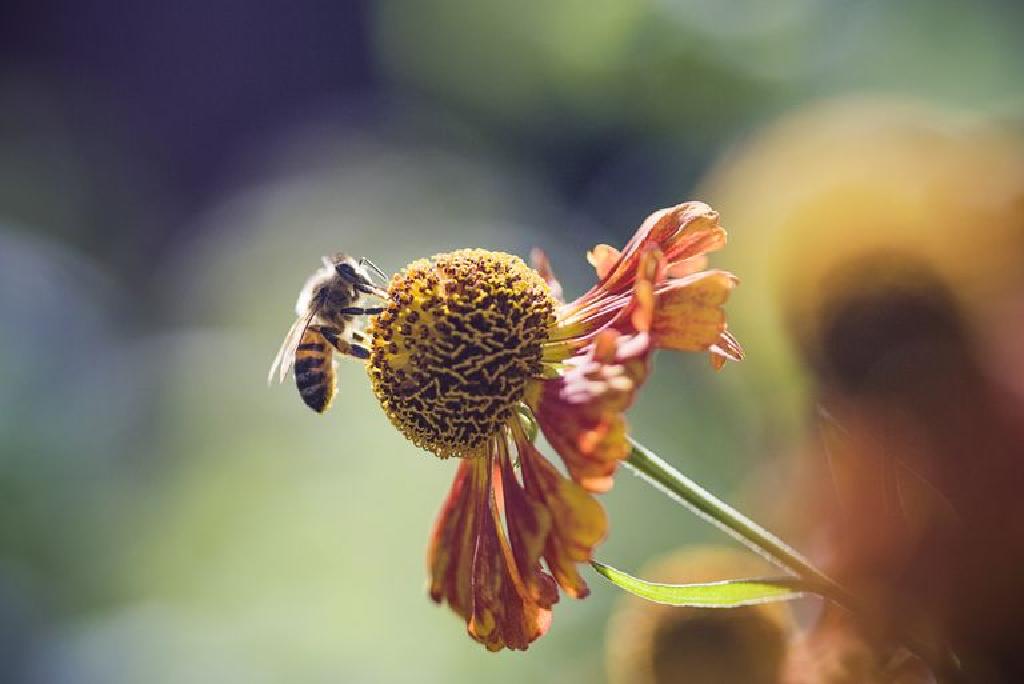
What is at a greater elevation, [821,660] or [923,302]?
[923,302]

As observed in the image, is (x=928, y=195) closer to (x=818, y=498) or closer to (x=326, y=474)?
(x=818, y=498)

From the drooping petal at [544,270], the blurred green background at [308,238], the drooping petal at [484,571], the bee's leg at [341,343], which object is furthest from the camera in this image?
the blurred green background at [308,238]

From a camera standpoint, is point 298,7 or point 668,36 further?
point 298,7

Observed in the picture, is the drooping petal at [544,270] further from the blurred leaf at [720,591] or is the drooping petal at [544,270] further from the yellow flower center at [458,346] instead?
the blurred leaf at [720,591]

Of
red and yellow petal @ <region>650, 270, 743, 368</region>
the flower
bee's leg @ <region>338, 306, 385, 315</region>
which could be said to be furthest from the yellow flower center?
red and yellow petal @ <region>650, 270, 743, 368</region>

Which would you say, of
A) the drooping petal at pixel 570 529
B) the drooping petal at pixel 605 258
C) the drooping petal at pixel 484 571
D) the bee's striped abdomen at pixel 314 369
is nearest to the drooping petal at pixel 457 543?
the drooping petal at pixel 484 571

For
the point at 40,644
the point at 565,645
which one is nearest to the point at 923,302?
the point at 565,645
